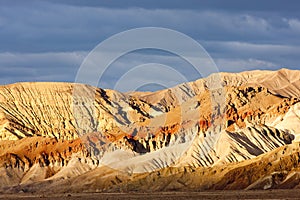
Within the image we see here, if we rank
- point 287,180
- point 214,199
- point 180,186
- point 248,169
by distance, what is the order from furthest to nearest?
point 180,186
point 248,169
point 287,180
point 214,199

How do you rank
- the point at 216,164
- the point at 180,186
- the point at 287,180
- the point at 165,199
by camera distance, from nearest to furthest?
the point at 165,199
the point at 287,180
the point at 180,186
the point at 216,164

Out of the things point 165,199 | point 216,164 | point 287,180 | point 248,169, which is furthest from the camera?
point 216,164

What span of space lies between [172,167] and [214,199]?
92.8m

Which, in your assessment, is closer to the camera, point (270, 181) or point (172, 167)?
point (270, 181)

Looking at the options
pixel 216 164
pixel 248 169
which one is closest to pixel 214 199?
pixel 248 169

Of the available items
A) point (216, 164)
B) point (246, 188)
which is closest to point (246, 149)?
point (216, 164)

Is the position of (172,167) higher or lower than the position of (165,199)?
higher

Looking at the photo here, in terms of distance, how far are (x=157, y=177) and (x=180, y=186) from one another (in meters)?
12.2

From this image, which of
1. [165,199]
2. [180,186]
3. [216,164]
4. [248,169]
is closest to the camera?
[165,199]

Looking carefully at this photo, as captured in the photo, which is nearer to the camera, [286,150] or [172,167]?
[286,150]

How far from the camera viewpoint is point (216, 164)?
193125 millimetres

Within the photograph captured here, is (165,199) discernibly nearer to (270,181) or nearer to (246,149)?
(270,181)

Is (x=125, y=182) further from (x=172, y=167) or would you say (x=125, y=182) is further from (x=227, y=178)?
(x=227, y=178)

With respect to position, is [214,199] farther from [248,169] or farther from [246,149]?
[246,149]
